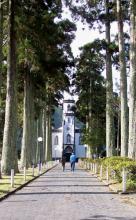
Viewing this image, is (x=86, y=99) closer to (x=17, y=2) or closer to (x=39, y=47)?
(x=39, y=47)

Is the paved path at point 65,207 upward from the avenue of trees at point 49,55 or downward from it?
downward

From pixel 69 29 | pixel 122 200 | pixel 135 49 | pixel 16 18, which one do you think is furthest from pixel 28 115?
pixel 122 200

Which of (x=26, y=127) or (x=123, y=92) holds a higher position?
(x=123, y=92)

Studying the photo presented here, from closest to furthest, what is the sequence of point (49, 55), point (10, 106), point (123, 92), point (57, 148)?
point (123, 92)
point (10, 106)
point (49, 55)
point (57, 148)

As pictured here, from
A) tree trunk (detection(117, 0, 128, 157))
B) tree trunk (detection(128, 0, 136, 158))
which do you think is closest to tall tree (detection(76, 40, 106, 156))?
tree trunk (detection(117, 0, 128, 157))

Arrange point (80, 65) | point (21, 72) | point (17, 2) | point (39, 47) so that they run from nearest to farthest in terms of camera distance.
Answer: point (17, 2) → point (39, 47) → point (21, 72) → point (80, 65)

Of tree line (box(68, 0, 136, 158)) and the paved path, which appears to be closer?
the paved path

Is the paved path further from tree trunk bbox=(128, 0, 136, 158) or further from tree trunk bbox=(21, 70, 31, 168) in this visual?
tree trunk bbox=(21, 70, 31, 168)

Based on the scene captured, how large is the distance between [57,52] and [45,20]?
11.6 meters

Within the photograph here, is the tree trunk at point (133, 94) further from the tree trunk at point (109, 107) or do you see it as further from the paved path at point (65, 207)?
the tree trunk at point (109, 107)

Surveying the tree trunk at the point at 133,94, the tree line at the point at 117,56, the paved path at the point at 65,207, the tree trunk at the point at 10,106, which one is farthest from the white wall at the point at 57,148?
the paved path at the point at 65,207

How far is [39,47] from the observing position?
136 feet

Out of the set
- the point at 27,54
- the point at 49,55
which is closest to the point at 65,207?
the point at 27,54

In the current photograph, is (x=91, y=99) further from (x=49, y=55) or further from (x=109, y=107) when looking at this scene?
(x=109, y=107)
